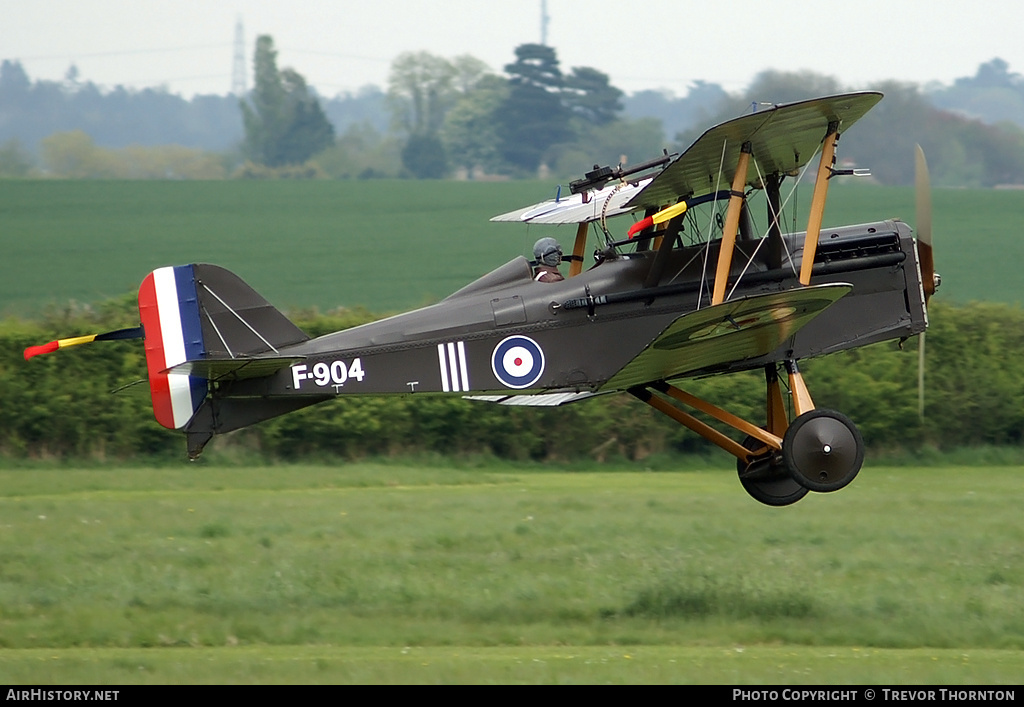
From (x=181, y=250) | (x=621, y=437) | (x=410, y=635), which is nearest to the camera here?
(x=410, y=635)

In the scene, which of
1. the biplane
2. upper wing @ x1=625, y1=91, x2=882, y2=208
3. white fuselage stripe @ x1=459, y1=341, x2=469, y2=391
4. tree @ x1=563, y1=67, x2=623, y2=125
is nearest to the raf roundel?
the biplane

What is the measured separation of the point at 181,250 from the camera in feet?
120

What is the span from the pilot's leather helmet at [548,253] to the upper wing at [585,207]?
0.39 metres

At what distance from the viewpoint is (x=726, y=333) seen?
8.98 metres

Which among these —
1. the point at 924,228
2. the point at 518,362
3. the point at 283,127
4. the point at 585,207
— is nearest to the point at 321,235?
the point at 283,127

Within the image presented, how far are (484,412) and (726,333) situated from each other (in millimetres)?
10981

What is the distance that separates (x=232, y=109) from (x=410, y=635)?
86.7 m

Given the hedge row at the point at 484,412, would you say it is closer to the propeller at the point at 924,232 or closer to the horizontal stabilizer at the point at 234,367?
the propeller at the point at 924,232

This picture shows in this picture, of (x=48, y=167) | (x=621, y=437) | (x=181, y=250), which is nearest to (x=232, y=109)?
(x=48, y=167)

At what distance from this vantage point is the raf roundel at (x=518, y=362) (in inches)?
375

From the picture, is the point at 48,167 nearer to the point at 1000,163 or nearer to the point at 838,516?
the point at 1000,163

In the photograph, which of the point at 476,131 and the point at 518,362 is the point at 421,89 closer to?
the point at 476,131

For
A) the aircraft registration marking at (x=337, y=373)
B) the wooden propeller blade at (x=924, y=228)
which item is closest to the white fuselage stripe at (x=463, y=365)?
the aircraft registration marking at (x=337, y=373)

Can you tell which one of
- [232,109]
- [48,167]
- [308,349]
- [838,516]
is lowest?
[838,516]
